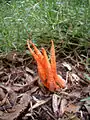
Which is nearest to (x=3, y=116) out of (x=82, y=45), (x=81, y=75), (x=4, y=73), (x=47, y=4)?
(x=4, y=73)

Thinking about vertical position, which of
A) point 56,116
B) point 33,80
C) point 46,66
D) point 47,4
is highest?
point 47,4

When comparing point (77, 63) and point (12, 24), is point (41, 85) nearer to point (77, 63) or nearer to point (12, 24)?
point (77, 63)

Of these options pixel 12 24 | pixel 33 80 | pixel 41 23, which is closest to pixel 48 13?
pixel 41 23

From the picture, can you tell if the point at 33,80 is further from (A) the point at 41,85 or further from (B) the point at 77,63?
(B) the point at 77,63

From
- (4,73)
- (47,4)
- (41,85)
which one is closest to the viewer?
(41,85)

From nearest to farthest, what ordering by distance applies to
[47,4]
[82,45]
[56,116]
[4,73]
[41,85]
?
[56,116]
[41,85]
[4,73]
[82,45]
[47,4]

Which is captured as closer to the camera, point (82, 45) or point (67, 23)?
point (82, 45)

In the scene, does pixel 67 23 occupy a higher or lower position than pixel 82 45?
higher
